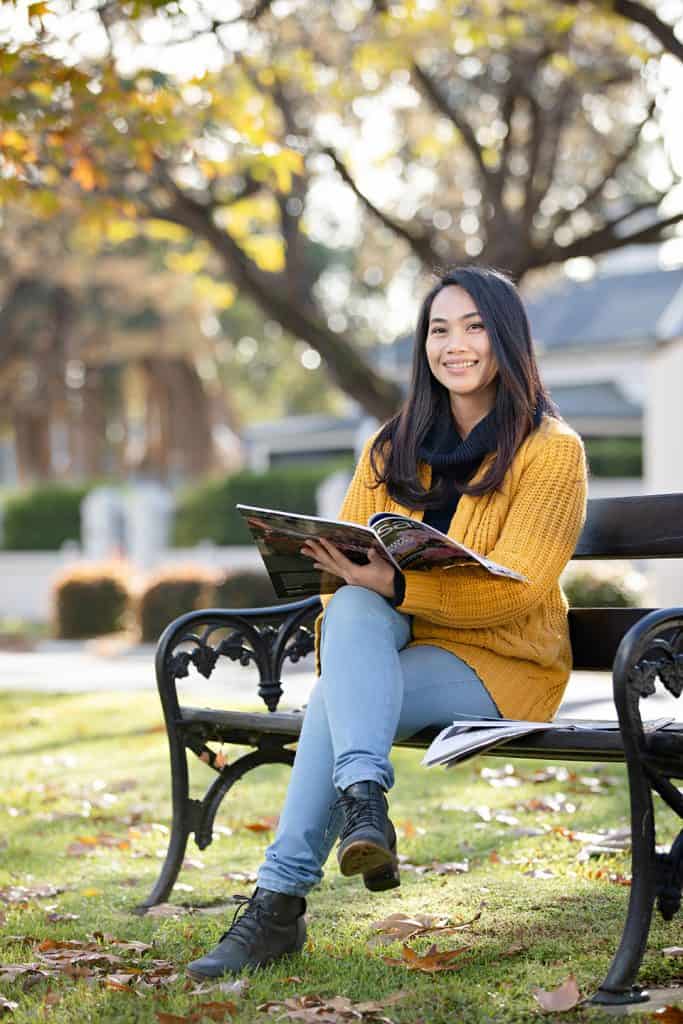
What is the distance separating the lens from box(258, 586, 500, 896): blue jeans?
3357 millimetres

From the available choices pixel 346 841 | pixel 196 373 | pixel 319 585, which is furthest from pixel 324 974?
pixel 196 373

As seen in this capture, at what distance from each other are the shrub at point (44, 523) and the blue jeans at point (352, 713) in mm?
23452

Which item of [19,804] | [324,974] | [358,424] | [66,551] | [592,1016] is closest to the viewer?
[592,1016]

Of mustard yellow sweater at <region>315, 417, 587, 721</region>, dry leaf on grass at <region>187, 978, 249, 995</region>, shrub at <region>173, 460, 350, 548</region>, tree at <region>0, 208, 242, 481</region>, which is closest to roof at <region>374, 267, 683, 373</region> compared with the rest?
shrub at <region>173, 460, 350, 548</region>

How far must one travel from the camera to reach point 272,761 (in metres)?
4.51

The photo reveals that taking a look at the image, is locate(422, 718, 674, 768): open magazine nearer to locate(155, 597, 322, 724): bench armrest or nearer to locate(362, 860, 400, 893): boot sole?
locate(362, 860, 400, 893): boot sole

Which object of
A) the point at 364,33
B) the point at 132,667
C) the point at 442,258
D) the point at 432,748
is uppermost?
the point at 364,33

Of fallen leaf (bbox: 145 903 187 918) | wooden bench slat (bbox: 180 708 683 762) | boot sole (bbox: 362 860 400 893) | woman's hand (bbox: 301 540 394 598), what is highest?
woman's hand (bbox: 301 540 394 598)

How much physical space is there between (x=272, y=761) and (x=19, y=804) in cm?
204

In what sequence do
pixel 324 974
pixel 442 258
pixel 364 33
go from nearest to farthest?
pixel 324 974 < pixel 364 33 < pixel 442 258

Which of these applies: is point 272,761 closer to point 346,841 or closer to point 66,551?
point 346,841

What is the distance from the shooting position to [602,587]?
1521 cm

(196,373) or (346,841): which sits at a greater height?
(196,373)

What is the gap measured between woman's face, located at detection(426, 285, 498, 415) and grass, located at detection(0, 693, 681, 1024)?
1418 mm
